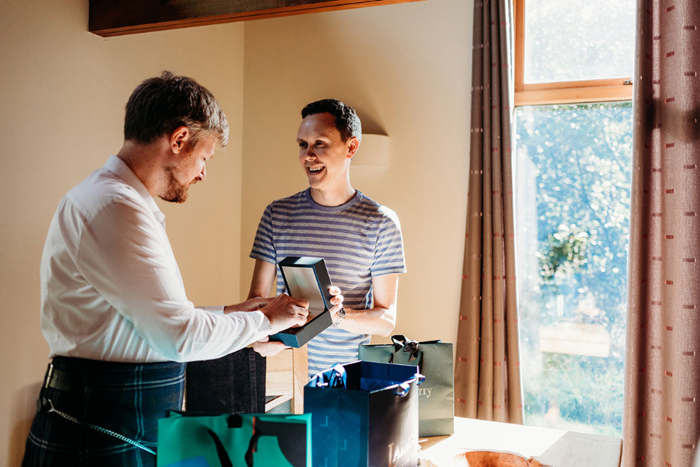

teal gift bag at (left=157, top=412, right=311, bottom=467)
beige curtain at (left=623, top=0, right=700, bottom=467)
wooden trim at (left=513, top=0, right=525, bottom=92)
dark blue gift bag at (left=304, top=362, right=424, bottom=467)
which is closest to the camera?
teal gift bag at (left=157, top=412, right=311, bottom=467)

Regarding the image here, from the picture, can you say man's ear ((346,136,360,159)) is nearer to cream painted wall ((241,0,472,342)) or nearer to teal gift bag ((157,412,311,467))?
teal gift bag ((157,412,311,467))

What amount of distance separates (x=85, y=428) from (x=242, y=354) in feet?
1.54

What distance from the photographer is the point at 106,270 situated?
1022 millimetres

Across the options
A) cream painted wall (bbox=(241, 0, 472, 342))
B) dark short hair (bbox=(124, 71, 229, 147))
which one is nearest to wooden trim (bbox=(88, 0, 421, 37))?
dark short hair (bbox=(124, 71, 229, 147))

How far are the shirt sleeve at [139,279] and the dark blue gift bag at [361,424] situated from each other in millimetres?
265

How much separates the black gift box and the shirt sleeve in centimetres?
31

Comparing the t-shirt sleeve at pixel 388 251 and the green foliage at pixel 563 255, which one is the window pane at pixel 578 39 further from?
the t-shirt sleeve at pixel 388 251

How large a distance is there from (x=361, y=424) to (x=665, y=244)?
229 centimetres

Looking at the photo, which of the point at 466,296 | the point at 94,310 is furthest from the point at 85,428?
the point at 466,296

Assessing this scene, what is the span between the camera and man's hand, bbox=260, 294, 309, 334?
1299 millimetres

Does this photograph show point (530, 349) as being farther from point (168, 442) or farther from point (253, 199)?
point (168, 442)

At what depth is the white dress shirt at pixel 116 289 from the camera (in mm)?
1021

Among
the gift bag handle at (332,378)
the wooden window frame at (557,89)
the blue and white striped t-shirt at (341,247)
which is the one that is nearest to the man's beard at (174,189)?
the gift bag handle at (332,378)

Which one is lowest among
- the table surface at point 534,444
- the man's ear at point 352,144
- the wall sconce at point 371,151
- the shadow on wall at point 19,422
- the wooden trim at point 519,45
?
the shadow on wall at point 19,422
